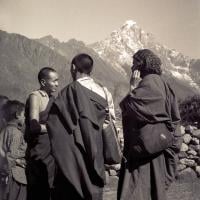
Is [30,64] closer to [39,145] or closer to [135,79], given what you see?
[39,145]

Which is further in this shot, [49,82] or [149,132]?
[49,82]

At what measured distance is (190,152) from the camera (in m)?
9.30

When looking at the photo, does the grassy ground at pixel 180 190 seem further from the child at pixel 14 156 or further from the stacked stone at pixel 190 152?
the child at pixel 14 156

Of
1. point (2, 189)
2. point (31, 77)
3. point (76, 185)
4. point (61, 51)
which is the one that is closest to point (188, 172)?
point (2, 189)

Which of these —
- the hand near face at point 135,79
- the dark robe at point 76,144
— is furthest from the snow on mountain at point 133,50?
the dark robe at point 76,144

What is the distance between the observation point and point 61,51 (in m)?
21.7

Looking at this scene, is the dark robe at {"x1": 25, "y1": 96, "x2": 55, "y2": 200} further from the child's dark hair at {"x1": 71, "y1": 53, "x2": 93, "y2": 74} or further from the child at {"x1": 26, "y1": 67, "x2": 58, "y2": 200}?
the child's dark hair at {"x1": 71, "y1": 53, "x2": 93, "y2": 74}

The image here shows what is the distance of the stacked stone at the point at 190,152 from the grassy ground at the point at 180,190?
1.53 ft

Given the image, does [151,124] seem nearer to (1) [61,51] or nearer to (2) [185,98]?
(2) [185,98]

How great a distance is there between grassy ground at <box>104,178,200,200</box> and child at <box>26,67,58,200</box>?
9.27 feet

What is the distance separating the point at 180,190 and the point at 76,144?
4.23 m

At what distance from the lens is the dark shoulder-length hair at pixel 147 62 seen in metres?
3.80

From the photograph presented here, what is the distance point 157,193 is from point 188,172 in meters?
5.62

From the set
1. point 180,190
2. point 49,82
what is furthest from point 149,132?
point 180,190
